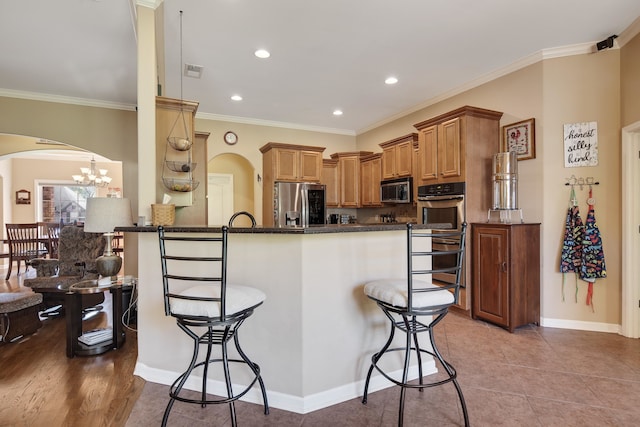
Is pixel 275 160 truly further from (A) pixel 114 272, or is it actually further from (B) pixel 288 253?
(B) pixel 288 253

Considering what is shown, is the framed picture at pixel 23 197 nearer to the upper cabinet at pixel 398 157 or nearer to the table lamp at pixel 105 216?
the table lamp at pixel 105 216

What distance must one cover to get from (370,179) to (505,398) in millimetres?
4379

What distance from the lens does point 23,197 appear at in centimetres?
835

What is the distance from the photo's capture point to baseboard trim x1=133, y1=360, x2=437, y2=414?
1.96m

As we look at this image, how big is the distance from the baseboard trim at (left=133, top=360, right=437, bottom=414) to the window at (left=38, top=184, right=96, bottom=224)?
831 centimetres

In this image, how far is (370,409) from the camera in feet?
6.47

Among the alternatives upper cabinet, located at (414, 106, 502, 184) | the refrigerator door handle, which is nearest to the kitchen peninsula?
upper cabinet, located at (414, 106, 502, 184)

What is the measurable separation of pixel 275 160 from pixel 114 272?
3.33 meters

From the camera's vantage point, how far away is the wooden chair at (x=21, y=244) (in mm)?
6109

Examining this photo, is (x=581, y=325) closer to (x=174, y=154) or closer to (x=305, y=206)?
(x=305, y=206)

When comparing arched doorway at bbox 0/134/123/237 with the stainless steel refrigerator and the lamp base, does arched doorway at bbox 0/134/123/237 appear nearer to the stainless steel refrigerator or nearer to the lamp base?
the stainless steel refrigerator

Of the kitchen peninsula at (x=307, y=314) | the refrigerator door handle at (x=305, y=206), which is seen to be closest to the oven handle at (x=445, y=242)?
the kitchen peninsula at (x=307, y=314)

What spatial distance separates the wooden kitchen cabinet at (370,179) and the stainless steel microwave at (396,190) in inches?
8.5

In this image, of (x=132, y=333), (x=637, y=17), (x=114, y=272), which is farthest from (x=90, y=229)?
(x=637, y=17)
